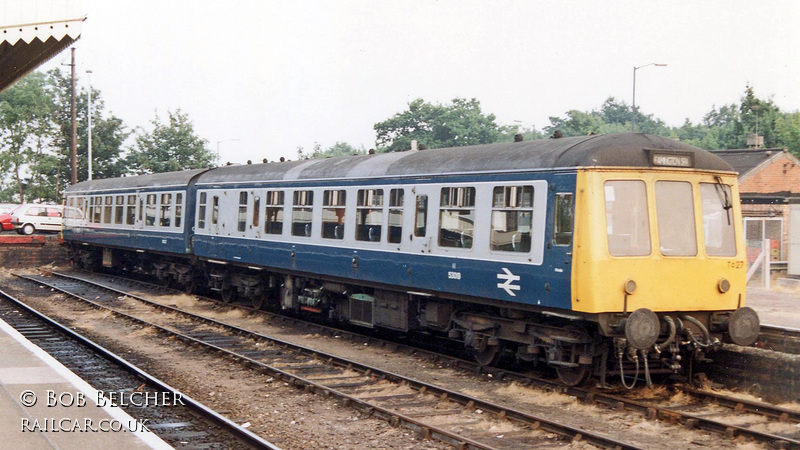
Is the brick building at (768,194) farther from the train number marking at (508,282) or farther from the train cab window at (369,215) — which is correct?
the train number marking at (508,282)

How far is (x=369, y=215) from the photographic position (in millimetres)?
14914

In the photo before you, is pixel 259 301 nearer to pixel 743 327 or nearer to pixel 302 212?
pixel 302 212

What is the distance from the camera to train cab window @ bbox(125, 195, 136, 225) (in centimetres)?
2686

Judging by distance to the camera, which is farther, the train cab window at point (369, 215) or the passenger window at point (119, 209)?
the passenger window at point (119, 209)

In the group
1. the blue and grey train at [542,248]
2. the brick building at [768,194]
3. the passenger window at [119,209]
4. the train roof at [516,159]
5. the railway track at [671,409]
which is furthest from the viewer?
A: the brick building at [768,194]

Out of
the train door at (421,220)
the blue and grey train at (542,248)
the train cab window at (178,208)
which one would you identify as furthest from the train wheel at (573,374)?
the train cab window at (178,208)

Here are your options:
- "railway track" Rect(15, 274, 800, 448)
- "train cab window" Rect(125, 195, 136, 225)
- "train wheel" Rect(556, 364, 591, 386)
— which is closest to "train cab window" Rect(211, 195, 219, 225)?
"train cab window" Rect(125, 195, 136, 225)

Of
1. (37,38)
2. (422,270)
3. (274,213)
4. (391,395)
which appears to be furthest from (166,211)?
(37,38)

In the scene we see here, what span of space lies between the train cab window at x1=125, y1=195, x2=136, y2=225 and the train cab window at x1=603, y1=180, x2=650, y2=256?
764 inches

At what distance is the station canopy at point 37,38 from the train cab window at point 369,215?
5.94 meters

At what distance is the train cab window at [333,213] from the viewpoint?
15.7 meters

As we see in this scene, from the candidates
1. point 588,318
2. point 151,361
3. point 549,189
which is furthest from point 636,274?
point 151,361

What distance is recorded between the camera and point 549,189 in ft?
35.9

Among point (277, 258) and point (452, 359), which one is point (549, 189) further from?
point (277, 258)
